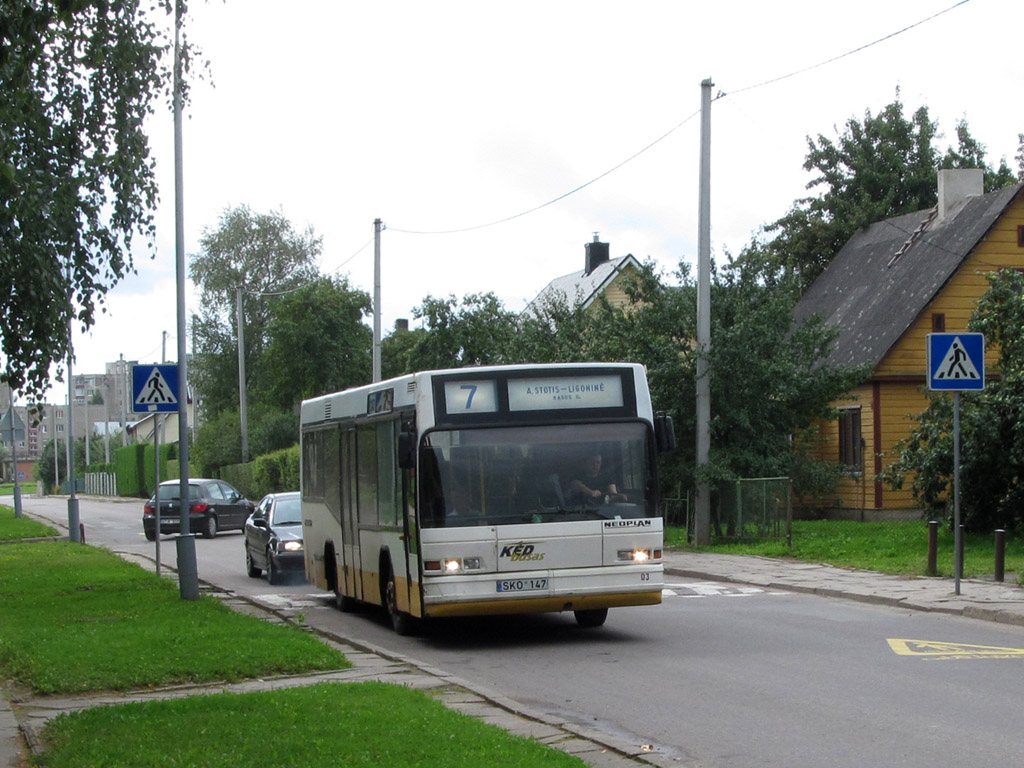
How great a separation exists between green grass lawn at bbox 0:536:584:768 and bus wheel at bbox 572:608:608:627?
312 cm

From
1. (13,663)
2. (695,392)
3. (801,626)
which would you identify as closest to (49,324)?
(13,663)

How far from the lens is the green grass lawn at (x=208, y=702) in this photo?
716cm

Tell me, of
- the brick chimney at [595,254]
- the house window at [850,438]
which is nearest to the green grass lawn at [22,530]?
the house window at [850,438]

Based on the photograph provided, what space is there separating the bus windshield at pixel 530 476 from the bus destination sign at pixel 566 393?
0.75 ft

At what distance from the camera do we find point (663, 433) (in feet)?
43.0

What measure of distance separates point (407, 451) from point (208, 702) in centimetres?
420

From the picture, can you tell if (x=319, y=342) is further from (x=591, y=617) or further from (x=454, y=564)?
(x=454, y=564)

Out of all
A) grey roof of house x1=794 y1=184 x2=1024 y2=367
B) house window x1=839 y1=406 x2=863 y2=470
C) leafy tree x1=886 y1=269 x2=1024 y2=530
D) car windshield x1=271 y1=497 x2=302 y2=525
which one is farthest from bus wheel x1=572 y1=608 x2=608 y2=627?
house window x1=839 y1=406 x2=863 y2=470

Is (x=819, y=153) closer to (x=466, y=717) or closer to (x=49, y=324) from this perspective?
(x=49, y=324)

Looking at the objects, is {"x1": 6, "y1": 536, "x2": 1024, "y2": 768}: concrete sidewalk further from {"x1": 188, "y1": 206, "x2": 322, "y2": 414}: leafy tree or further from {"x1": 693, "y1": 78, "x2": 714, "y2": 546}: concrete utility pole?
{"x1": 188, "y1": 206, "x2": 322, "y2": 414}: leafy tree

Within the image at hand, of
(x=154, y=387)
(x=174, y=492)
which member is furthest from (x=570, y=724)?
(x=174, y=492)

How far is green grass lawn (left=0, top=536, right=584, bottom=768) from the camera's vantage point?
7160mm

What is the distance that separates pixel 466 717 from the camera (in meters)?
8.29

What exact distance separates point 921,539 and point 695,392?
5198mm
